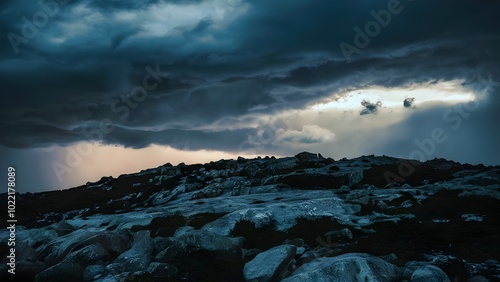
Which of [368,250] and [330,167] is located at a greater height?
[330,167]

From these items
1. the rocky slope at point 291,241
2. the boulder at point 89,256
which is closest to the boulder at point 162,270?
the rocky slope at point 291,241

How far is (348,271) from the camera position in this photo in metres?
28.6

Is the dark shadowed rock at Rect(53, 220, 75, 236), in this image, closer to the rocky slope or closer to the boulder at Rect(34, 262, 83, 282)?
the rocky slope

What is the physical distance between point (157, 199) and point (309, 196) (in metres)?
46.2

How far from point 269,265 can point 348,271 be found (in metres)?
6.55

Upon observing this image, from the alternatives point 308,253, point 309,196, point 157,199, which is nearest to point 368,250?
point 308,253

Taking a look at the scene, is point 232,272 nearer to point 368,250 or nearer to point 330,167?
point 368,250

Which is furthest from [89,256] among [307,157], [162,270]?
[307,157]

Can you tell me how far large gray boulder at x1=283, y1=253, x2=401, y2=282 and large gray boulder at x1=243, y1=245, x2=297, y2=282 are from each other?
6.73 ft

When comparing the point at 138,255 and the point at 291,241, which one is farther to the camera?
the point at 291,241

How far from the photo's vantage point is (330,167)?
364 feet

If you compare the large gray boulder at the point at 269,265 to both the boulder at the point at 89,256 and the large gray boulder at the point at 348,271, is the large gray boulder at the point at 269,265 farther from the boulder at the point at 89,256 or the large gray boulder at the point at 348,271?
the boulder at the point at 89,256

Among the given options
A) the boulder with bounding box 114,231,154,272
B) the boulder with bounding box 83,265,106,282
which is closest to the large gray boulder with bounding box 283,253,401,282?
the boulder with bounding box 114,231,154,272

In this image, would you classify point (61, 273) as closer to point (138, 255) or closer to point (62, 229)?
point (138, 255)
